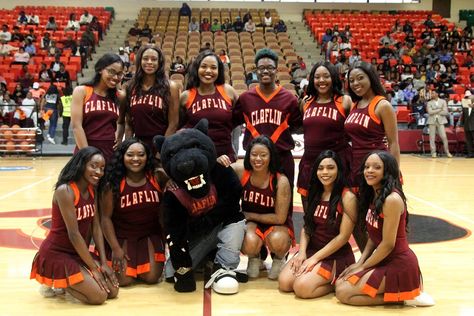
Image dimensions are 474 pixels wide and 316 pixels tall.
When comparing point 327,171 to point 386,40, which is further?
point 386,40

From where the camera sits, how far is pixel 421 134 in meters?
12.4

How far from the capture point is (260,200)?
375 cm

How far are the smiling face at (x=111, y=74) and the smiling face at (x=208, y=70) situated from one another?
52 centimetres

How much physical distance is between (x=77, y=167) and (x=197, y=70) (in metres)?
1.08

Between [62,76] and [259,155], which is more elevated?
[62,76]

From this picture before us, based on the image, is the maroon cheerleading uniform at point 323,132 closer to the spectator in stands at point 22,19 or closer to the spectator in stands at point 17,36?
the spectator in stands at point 17,36

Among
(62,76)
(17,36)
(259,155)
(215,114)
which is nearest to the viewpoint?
(259,155)

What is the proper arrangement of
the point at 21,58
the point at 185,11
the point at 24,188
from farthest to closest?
the point at 185,11 → the point at 21,58 → the point at 24,188

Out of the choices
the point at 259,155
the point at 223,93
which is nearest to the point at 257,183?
the point at 259,155

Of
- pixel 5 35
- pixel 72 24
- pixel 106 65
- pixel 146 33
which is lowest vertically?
pixel 106 65

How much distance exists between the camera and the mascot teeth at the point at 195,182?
→ 332 centimetres

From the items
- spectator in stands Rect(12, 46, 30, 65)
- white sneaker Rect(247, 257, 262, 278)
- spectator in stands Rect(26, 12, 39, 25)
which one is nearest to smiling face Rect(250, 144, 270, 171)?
white sneaker Rect(247, 257, 262, 278)

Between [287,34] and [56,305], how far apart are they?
16009 mm

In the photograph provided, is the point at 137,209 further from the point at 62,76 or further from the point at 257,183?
the point at 62,76
